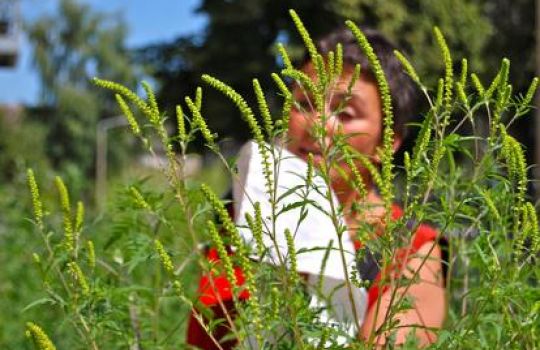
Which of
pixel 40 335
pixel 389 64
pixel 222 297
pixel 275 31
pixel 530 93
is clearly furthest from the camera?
pixel 275 31

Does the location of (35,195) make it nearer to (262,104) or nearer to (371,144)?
(262,104)

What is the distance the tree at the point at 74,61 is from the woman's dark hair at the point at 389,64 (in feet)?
172

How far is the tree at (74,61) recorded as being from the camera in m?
56.1

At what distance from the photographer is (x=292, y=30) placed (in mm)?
26297

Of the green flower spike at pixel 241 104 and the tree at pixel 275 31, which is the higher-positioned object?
the tree at pixel 275 31

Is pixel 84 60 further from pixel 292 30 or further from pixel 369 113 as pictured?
pixel 369 113

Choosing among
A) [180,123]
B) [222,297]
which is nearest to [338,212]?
[180,123]

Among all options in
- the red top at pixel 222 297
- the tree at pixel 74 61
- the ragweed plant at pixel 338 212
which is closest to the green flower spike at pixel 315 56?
the ragweed plant at pixel 338 212

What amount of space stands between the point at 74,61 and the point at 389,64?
185 feet

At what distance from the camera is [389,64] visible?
2250 mm

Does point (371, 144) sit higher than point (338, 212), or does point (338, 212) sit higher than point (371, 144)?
point (371, 144)

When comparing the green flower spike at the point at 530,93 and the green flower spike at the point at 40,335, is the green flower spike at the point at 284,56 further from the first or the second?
the green flower spike at the point at 40,335

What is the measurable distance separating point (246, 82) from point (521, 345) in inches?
1040

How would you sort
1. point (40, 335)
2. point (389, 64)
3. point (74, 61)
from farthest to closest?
point (74, 61) → point (389, 64) → point (40, 335)
